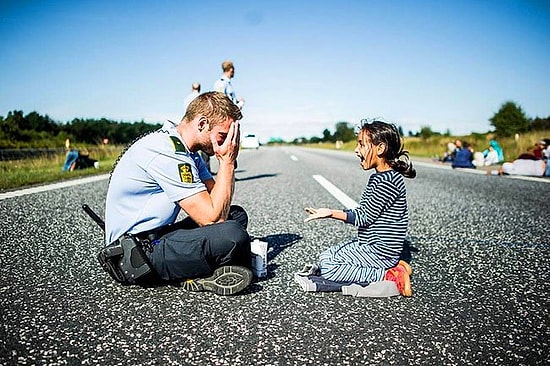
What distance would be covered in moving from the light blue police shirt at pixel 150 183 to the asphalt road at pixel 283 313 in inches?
17.1

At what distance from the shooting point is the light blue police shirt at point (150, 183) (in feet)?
7.97

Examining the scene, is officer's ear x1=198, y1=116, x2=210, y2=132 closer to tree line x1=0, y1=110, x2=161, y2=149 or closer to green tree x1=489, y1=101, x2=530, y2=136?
tree line x1=0, y1=110, x2=161, y2=149

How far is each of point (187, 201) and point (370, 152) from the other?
125cm

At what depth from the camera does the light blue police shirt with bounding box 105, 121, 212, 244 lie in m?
2.43

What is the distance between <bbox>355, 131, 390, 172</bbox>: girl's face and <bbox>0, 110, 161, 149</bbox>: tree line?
2313cm

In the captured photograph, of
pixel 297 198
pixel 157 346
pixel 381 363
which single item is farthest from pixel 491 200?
pixel 157 346

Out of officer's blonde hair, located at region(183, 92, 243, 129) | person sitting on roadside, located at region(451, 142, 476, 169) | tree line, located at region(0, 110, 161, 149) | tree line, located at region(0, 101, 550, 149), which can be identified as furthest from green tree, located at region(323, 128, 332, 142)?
officer's blonde hair, located at region(183, 92, 243, 129)

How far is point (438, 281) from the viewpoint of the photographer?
280 centimetres

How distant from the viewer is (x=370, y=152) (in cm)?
281

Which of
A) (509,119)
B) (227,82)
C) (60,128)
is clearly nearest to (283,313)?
(227,82)

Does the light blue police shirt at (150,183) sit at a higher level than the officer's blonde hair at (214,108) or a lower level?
lower

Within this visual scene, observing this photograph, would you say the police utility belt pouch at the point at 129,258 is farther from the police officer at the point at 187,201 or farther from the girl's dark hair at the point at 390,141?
the girl's dark hair at the point at 390,141

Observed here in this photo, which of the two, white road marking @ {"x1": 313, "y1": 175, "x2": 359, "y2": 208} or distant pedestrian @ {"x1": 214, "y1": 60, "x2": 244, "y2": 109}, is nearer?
white road marking @ {"x1": 313, "y1": 175, "x2": 359, "y2": 208}

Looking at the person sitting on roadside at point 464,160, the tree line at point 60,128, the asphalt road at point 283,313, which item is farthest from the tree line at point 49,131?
the asphalt road at point 283,313
